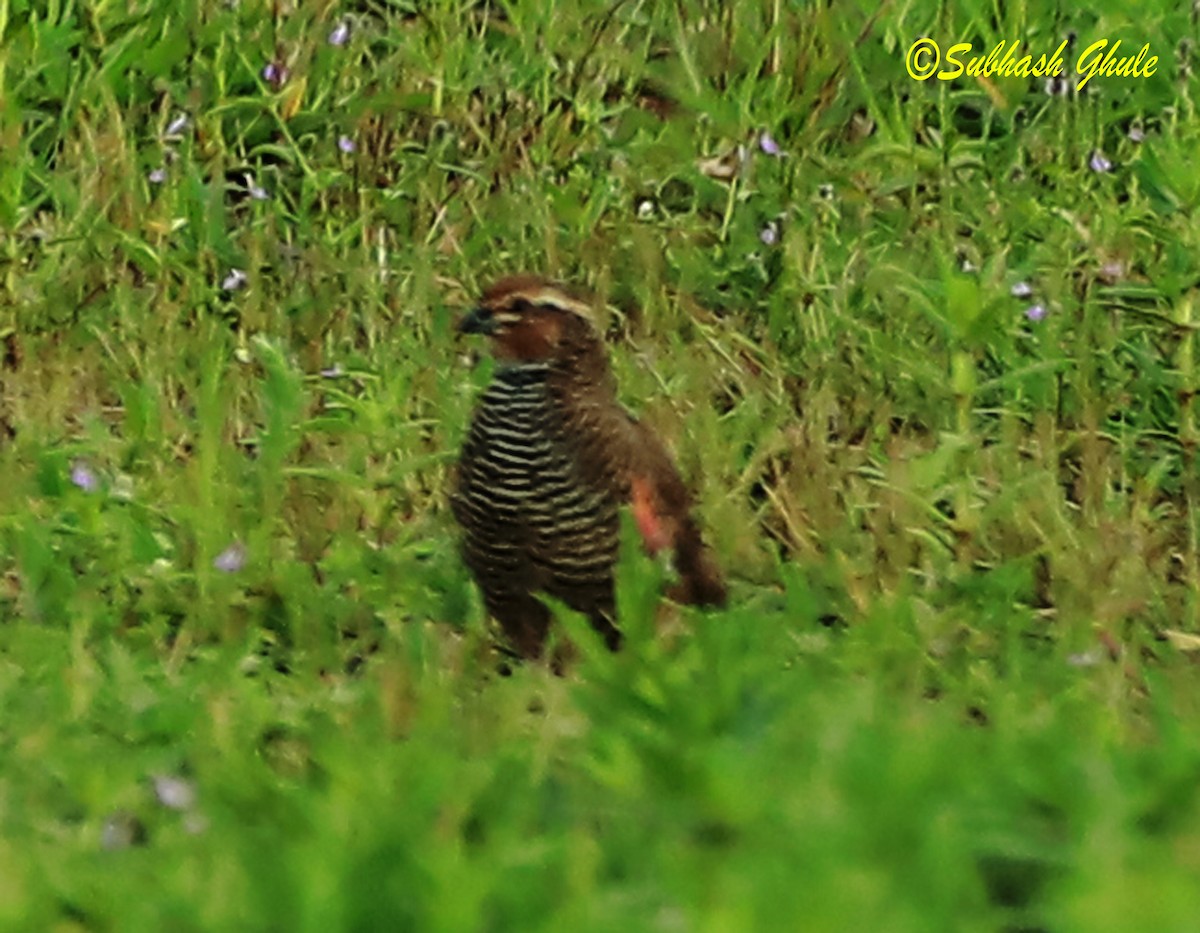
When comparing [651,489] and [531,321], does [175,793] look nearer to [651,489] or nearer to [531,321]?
[651,489]

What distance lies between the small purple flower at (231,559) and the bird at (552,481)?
517mm

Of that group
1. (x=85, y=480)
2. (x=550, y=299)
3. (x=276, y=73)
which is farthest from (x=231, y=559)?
(x=276, y=73)

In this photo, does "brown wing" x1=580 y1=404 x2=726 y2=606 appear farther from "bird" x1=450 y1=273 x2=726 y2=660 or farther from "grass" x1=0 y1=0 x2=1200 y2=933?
"grass" x1=0 y1=0 x2=1200 y2=933

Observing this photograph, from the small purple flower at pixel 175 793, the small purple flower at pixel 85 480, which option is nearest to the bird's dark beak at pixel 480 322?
the small purple flower at pixel 85 480

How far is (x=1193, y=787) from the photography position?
135 inches

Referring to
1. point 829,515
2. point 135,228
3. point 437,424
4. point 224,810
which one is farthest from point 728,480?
point 224,810

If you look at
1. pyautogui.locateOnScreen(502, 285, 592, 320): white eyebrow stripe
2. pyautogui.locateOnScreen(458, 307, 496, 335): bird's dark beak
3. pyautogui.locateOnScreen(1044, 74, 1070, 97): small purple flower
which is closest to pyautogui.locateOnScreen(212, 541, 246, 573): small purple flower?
pyautogui.locateOnScreen(458, 307, 496, 335): bird's dark beak

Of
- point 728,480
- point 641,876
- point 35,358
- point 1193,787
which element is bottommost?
point 35,358

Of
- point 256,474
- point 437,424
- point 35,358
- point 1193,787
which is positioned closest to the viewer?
point 1193,787

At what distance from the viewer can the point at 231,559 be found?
520cm

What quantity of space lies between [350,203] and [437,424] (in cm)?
142

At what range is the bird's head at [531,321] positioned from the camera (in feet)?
16.7

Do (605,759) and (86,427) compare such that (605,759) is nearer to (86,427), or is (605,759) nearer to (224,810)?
(224,810)

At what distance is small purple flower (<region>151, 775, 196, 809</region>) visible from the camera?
3.68 metres
